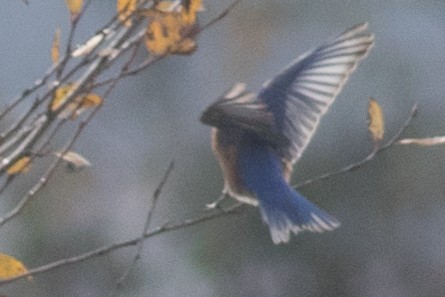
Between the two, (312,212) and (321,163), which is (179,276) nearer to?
(321,163)

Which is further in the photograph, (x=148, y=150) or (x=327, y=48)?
(x=148, y=150)

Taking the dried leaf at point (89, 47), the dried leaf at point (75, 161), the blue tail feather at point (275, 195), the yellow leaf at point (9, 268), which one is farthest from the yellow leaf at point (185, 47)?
the blue tail feather at point (275, 195)

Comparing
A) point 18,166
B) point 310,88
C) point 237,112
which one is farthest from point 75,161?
point 310,88

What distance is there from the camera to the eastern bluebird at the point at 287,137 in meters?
2.44

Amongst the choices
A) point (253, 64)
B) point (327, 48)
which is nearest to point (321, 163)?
point (253, 64)

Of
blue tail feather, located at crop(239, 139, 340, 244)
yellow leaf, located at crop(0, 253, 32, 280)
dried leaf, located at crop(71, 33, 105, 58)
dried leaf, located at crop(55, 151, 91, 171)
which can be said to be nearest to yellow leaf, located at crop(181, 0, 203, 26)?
dried leaf, located at crop(71, 33, 105, 58)

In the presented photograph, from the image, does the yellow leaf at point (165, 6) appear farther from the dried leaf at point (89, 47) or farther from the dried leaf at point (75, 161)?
the dried leaf at point (75, 161)

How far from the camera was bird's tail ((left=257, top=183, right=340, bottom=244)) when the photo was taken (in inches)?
94.7

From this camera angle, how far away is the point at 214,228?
5.39m

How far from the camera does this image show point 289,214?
246 cm

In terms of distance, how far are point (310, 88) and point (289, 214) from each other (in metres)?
0.24

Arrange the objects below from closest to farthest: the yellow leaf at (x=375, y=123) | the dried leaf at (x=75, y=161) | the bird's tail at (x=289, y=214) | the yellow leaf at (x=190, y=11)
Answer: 1. the yellow leaf at (x=190, y=11)
2. the dried leaf at (x=75, y=161)
3. the yellow leaf at (x=375, y=123)
4. the bird's tail at (x=289, y=214)

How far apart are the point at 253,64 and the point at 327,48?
9.20 ft

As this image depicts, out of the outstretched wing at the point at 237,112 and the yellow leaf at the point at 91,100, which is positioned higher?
the yellow leaf at the point at 91,100
